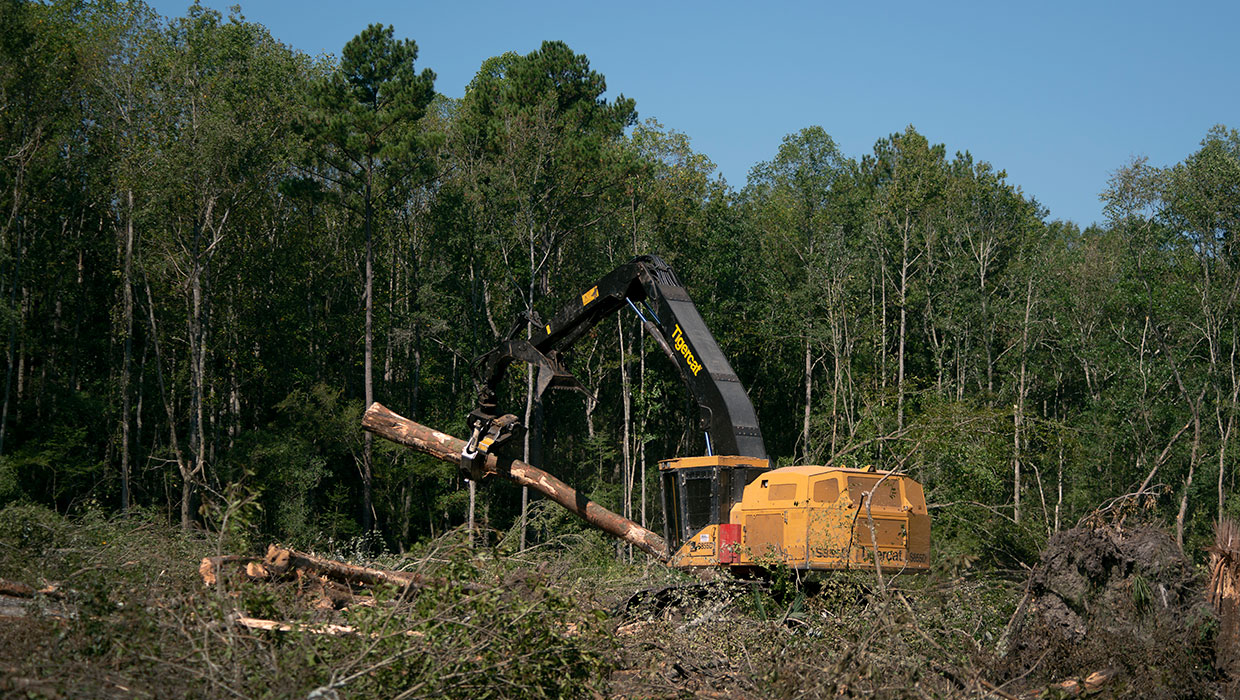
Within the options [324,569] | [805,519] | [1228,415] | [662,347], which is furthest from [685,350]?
[1228,415]

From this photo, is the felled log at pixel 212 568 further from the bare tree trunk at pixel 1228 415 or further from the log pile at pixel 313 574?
the bare tree trunk at pixel 1228 415

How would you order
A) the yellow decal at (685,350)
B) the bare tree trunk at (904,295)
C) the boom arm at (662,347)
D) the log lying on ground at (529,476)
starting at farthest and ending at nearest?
the bare tree trunk at (904,295)
the log lying on ground at (529,476)
the yellow decal at (685,350)
the boom arm at (662,347)

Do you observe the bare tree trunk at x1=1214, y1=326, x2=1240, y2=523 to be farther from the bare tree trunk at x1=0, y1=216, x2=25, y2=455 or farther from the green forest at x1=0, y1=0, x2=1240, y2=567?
the bare tree trunk at x1=0, y1=216, x2=25, y2=455

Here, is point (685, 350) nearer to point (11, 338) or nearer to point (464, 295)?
point (11, 338)

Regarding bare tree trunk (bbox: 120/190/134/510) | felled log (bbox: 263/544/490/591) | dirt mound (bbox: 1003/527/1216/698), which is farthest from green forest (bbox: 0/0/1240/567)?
felled log (bbox: 263/544/490/591)

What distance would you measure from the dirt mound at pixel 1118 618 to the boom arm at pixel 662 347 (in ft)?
11.0

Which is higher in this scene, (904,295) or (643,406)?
(904,295)

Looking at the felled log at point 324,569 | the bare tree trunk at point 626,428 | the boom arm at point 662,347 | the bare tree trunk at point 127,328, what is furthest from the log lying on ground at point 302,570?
the bare tree trunk at point 626,428

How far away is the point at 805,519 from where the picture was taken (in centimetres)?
1045

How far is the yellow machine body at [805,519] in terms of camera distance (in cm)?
1036

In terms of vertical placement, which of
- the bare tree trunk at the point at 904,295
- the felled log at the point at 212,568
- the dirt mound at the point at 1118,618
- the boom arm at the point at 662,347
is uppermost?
the bare tree trunk at the point at 904,295

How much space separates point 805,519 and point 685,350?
2586 mm

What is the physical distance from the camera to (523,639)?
730cm

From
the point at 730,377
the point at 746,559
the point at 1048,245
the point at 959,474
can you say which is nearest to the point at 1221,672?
the point at 746,559
